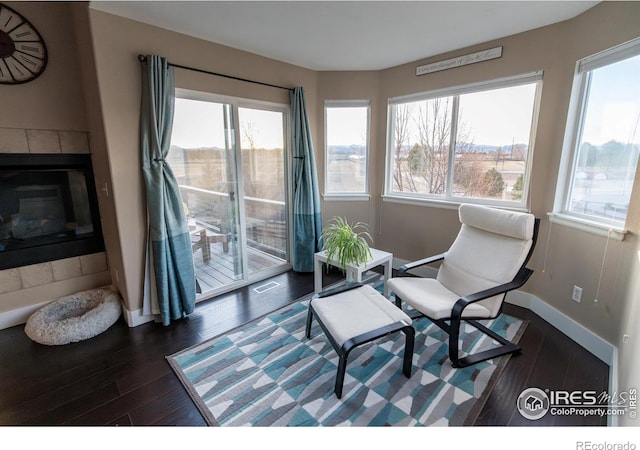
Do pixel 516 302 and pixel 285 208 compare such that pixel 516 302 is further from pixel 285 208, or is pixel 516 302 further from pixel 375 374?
pixel 285 208

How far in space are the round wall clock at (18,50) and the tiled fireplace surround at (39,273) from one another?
1.40 feet

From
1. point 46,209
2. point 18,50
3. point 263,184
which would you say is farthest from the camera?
point 263,184

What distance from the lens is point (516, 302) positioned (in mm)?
2889

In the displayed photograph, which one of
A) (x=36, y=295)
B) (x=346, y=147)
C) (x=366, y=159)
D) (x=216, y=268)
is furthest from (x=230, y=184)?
(x=36, y=295)

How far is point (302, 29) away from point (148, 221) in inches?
81.3

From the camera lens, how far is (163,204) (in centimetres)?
245

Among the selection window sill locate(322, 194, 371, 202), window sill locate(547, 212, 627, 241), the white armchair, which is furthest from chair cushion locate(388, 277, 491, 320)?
window sill locate(322, 194, 371, 202)

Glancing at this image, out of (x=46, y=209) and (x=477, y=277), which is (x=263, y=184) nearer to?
(x=46, y=209)

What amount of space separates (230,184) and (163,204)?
0.79 m

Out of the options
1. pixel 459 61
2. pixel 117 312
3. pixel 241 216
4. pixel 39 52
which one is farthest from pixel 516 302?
pixel 39 52

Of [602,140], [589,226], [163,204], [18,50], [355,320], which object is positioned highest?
[18,50]

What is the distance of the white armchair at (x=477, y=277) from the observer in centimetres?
205

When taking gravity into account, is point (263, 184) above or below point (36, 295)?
above

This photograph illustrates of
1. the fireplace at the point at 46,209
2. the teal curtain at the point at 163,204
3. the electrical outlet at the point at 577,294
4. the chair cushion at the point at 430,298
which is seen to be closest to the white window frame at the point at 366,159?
the chair cushion at the point at 430,298
